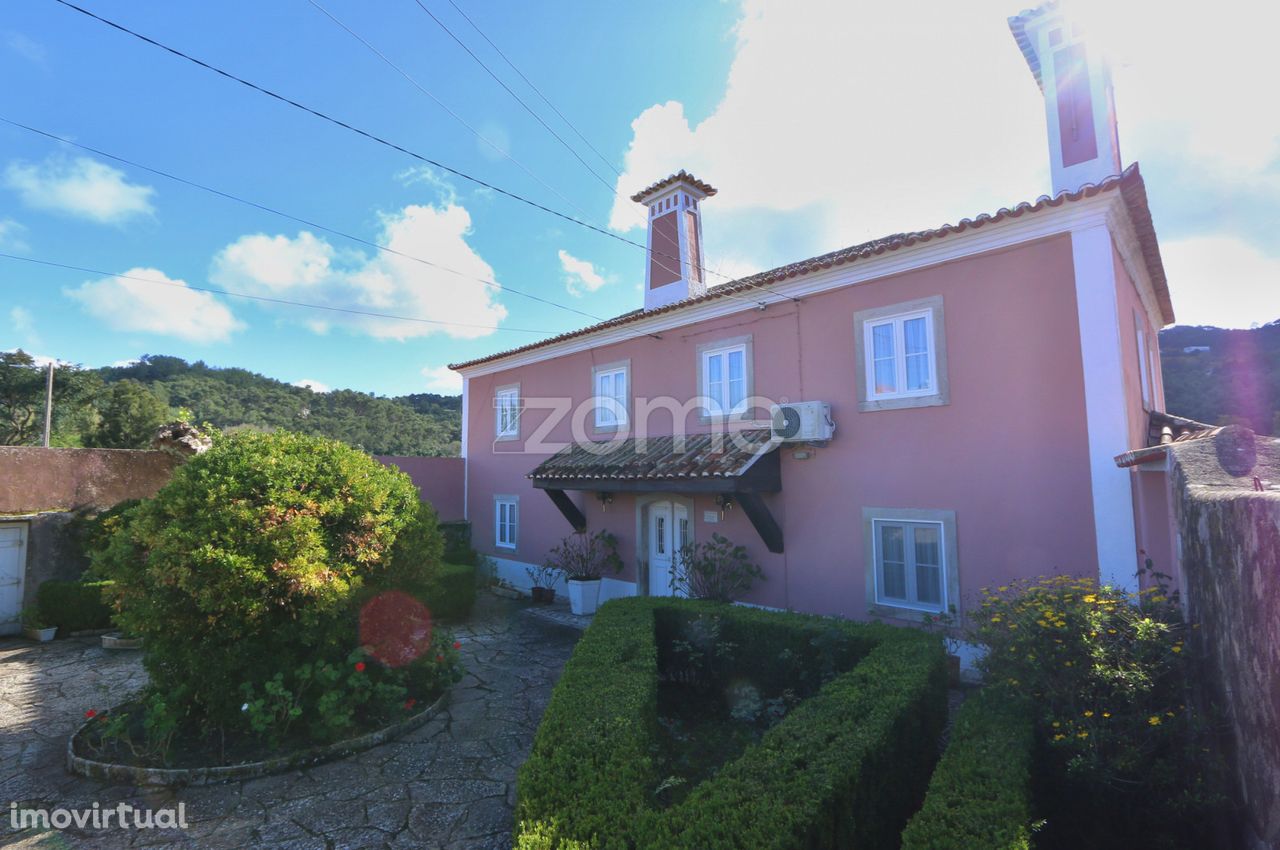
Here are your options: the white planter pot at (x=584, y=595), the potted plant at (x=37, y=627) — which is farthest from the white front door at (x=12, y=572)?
the white planter pot at (x=584, y=595)

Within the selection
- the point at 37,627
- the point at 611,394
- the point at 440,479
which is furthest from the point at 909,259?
the point at 37,627

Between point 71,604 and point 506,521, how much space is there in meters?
8.09

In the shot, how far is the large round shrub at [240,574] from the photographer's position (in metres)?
5.49

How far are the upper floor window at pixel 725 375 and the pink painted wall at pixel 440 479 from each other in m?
8.42

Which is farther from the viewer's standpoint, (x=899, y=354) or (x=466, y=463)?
(x=466, y=463)

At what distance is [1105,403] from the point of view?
6566 mm

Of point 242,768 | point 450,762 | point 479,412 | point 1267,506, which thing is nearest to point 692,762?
point 450,762

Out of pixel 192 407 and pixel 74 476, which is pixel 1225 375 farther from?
pixel 192 407

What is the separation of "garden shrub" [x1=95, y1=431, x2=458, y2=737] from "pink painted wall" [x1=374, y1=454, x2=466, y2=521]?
350 inches

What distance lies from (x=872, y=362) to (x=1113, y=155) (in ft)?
15.6

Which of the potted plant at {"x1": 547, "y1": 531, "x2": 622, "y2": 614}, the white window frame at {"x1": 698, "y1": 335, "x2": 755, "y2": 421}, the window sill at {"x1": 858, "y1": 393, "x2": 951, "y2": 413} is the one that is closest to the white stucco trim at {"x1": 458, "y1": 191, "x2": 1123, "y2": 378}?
the white window frame at {"x1": 698, "y1": 335, "x2": 755, "y2": 421}

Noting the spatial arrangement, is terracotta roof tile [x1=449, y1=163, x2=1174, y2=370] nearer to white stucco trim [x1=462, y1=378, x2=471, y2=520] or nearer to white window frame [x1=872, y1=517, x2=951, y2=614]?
white window frame [x1=872, y1=517, x2=951, y2=614]

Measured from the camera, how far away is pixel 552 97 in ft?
27.1

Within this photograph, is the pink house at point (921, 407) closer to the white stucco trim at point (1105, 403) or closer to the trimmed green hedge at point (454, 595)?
the white stucco trim at point (1105, 403)
